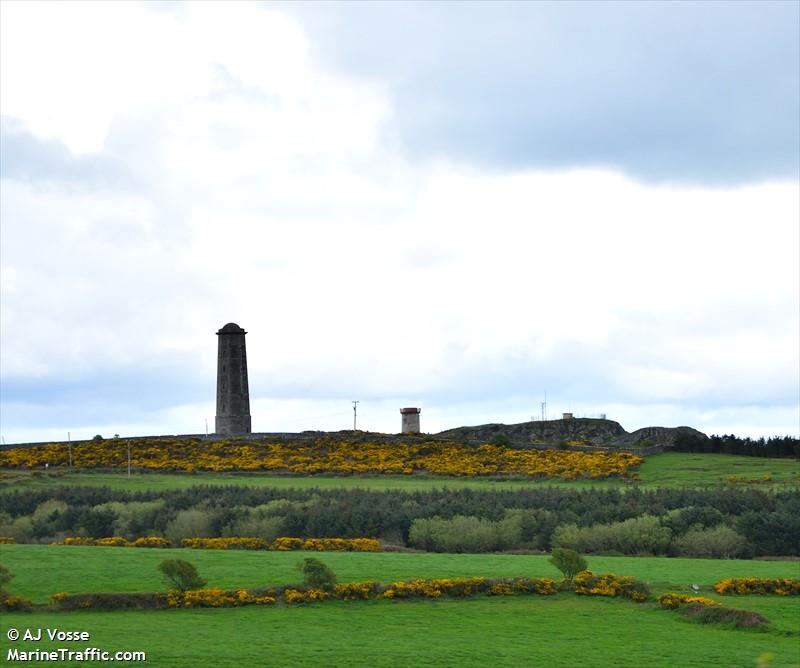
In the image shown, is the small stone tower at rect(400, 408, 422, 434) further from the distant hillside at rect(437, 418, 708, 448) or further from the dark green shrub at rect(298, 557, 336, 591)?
the dark green shrub at rect(298, 557, 336, 591)

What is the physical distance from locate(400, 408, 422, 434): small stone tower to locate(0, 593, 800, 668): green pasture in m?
51.3

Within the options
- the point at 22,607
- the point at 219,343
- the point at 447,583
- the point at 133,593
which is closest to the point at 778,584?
the point at 447,583

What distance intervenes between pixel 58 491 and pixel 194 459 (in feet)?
56.4

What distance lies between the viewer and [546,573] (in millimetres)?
26219

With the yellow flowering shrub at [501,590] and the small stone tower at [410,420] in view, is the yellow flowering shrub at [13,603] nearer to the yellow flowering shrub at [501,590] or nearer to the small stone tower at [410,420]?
the yellow flowering shrub at [501,590]

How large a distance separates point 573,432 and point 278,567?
52441 millimetres

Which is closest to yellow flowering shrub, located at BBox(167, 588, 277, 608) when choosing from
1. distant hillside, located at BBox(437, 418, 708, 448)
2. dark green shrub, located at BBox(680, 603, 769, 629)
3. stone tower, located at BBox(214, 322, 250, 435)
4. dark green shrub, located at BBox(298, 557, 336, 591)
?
dark green shrub, located at BBox(298, 557, 336, 591)

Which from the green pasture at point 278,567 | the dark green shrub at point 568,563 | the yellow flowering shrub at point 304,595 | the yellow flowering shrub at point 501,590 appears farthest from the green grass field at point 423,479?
the yellow flowering shrub at point 304,595

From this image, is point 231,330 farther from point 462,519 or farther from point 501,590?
point 501,590

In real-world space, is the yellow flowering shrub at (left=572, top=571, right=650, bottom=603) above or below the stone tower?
→ below

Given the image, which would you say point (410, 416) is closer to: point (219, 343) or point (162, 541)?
point (219, 343)

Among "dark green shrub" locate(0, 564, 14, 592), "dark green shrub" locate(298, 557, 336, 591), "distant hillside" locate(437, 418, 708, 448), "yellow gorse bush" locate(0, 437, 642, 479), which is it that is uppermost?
"distant hillside" locate(437, 418, 708, 448)

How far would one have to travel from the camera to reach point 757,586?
2488 centimetres

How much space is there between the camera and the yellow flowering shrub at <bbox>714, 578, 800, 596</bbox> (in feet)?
80.9
